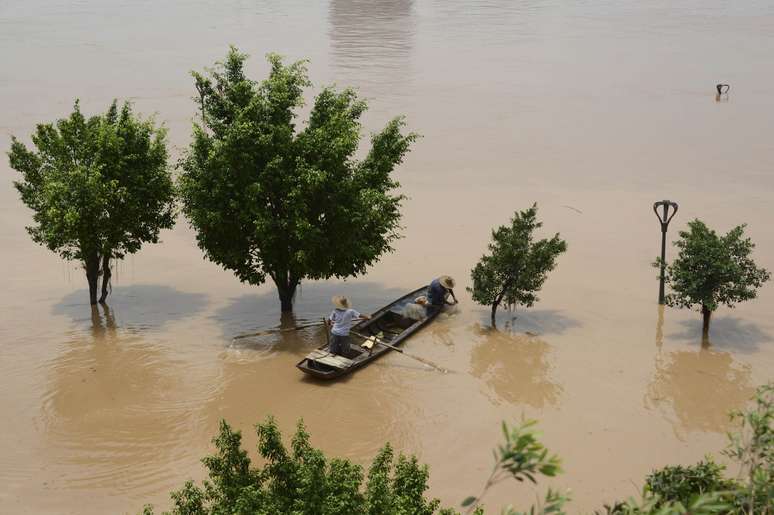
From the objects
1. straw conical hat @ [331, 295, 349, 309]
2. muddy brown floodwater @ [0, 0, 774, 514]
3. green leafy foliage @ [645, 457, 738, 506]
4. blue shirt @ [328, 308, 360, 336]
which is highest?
green leafy foliage @ [645, 457, 738, 506]

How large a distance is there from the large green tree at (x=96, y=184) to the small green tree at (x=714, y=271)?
10631 millimetres

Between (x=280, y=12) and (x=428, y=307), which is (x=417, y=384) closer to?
(x=428, y=307)

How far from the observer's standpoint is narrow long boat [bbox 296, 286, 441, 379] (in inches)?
661

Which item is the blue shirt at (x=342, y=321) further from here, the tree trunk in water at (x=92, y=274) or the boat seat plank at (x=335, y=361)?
the tree trunk in water at (x=92, y=274)

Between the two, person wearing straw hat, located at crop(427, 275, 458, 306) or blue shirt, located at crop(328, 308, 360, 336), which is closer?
blue shirt, located at crop(328, 308, 360, 336)

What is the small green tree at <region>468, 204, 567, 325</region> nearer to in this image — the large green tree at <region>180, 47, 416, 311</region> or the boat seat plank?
the large green tree at <region>180, 47, 416, 311</region>

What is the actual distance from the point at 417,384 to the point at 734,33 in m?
53.0

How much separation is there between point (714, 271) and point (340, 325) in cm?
723

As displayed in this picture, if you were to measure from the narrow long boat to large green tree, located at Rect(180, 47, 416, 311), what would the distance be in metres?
1.29

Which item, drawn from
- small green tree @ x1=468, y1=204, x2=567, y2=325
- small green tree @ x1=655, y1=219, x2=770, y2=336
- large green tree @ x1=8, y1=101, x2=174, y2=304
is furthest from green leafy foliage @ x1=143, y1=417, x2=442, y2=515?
small green tree @ x1=655, y1=219, x2=770, y2=336

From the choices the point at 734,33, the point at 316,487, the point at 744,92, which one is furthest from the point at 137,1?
the point at 316,487

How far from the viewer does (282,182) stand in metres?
17.9

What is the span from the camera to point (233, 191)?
18016 mm

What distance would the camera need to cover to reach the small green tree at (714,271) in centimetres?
1795
